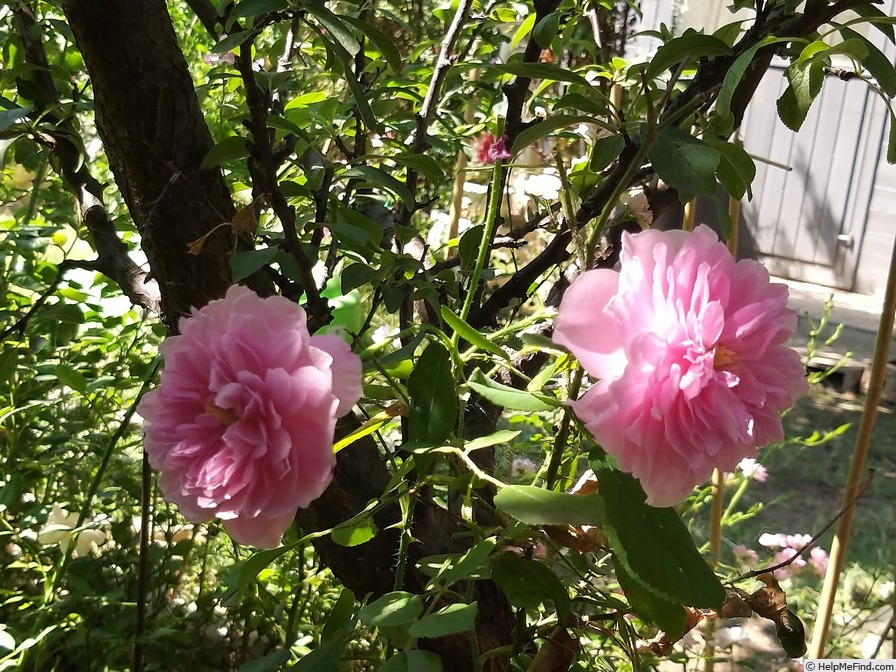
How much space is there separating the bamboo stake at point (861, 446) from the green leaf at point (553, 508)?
399 millimetres

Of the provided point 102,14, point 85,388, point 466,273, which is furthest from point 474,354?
point 85,388

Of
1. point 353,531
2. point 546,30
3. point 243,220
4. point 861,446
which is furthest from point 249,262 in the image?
point 861,446

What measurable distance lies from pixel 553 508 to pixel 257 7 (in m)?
0.25

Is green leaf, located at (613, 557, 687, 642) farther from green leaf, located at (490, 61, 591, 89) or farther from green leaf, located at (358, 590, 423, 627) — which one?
green leaf, located at (490, 61, 591, 89)

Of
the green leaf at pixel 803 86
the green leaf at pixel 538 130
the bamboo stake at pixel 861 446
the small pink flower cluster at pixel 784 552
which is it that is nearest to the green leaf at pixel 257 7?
the green leaf at pixel 538 130

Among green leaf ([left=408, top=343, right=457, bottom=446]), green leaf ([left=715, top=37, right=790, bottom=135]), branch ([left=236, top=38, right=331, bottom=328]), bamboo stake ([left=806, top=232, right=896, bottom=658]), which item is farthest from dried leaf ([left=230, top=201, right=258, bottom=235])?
bamboo stake ([left=806, top=232, right=896, bottom=658])

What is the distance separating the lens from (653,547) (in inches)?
10.9

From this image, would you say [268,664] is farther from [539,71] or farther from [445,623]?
[539,71]

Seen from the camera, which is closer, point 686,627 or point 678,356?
point 678,356

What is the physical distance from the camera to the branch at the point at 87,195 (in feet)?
1.81

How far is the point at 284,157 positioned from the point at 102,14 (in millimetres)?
120

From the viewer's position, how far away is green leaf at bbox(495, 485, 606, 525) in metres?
0.26

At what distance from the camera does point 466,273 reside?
0.45m

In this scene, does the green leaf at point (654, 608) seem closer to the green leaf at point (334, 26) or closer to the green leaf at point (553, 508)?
the green leaf at point (553, 508)
